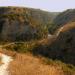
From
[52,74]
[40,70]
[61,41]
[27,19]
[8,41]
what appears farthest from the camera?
[27,19]

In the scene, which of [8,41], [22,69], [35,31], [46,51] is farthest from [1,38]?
[22,69]

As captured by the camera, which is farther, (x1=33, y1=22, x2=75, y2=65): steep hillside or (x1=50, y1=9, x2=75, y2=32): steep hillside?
(x1=50, y1=9, x2=75, y2=32): steep hillside

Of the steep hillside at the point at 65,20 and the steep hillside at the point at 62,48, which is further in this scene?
the steep hillside at the point at 65,20

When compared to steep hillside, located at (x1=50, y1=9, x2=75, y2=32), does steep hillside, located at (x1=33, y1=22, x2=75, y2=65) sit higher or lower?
higher

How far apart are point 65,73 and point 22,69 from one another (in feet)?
10.7

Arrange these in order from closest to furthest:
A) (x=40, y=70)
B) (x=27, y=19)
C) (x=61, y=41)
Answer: (x=40, y=70), (x=61, y=41), (x=27, y=19)

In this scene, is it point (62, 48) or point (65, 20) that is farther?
point (65, 20)

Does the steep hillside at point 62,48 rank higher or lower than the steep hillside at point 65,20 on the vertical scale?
higher

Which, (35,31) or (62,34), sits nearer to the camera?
(62,34)

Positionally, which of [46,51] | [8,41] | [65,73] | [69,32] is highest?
[65,73]

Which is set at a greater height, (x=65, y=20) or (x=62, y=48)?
(x=62, y=48)

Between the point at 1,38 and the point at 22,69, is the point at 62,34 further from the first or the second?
the point at 22,69

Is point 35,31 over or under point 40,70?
under

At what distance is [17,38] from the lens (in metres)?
99.8
